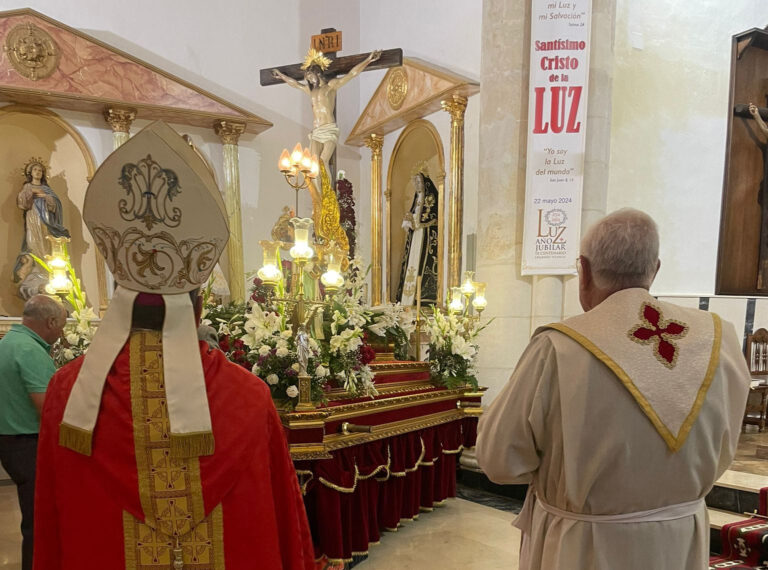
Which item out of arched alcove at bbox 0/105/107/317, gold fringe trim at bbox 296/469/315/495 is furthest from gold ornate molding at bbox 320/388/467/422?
arched alcove at bbox 0/105/107/317

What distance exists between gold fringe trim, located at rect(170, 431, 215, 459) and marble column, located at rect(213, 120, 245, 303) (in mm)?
7029

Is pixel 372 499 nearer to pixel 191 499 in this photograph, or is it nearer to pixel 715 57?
pixel 191 499

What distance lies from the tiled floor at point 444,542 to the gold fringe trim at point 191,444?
8.87ft

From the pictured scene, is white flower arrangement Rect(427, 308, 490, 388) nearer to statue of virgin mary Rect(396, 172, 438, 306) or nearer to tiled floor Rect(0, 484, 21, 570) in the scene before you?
statue of virgin mary Rect(396, 172, 438, 306)

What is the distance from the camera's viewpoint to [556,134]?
5.43m

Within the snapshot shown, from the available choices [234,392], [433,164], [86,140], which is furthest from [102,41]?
[234,392]

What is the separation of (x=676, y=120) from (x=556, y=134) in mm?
2455

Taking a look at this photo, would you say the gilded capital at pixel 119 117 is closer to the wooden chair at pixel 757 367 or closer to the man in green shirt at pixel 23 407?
the man in green shirt at pixel 23 407

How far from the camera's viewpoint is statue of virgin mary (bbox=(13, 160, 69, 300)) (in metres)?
6.76

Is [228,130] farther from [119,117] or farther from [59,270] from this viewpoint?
[59,270]

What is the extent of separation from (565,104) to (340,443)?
418 centimetres

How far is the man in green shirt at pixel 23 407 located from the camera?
2812 mm

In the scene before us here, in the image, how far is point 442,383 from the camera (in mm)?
4836

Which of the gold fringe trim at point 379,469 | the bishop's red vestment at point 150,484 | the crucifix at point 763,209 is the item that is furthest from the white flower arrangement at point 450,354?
the crucifix at point 763,209
